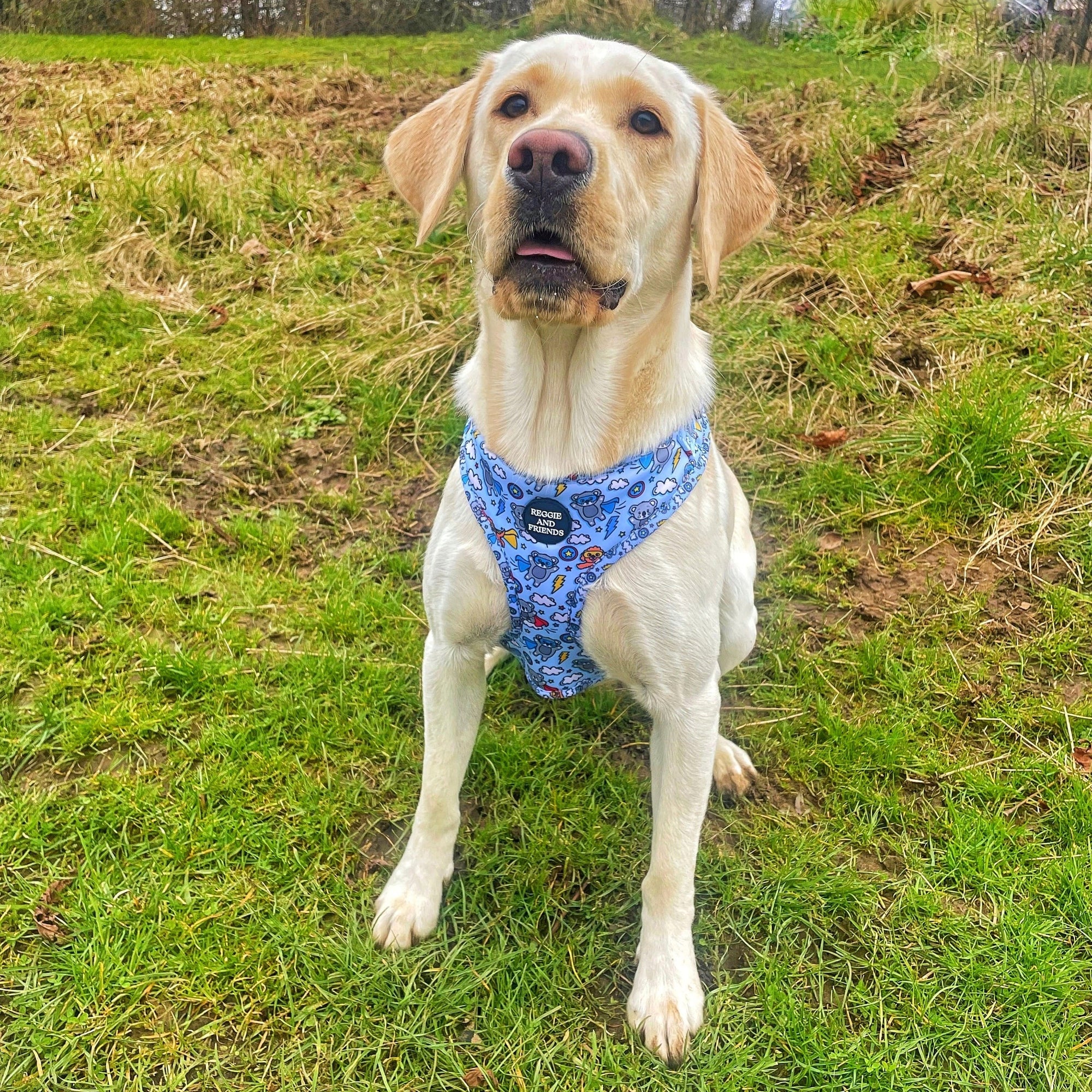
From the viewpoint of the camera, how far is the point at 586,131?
177 centimetres

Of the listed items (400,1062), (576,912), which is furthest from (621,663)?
(400,1062)

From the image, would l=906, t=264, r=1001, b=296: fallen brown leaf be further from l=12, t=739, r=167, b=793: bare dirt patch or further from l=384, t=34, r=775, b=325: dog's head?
l=12, t=739, r=167, b=793: bare dirt patch

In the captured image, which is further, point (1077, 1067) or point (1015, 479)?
point (1015, 479)

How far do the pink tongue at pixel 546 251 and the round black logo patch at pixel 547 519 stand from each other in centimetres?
54

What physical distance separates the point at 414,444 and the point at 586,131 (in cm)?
260

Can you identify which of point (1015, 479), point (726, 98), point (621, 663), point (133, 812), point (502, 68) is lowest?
point (133, 812)

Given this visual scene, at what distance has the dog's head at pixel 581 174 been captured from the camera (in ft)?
5.59

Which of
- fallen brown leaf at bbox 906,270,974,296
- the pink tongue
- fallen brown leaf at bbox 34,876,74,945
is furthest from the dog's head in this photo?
fallen brown leaf at bbox 906,270,974,296

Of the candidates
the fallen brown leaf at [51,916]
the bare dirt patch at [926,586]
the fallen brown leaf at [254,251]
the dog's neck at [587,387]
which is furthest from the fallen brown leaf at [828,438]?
the fallen brown leaf at [254,251]

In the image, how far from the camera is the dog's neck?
1.99 meters

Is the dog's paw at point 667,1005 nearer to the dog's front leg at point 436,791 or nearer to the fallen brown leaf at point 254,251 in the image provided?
the dog's front leg at point 436,791

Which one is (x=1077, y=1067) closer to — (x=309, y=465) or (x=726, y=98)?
(x=309, y=465)

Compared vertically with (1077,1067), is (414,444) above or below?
above

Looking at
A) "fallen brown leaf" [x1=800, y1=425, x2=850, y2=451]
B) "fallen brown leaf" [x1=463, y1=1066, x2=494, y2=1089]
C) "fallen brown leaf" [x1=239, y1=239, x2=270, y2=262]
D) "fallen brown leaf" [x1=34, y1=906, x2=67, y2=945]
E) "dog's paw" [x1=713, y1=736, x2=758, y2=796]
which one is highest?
"fallen brown leaf" [x1=239, y1=239, x2=270, y2=262]
